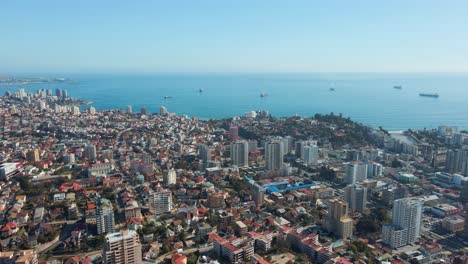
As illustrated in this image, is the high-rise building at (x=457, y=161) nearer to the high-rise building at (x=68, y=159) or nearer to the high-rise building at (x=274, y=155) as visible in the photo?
the high-rise building at (x=274, y=155)

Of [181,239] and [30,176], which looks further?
[30,176]

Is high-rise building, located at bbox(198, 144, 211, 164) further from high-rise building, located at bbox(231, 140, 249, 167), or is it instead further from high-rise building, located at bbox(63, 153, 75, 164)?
high-rise building, located at bbox(63, 153, 75, 164)

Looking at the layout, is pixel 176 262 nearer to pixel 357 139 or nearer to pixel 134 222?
pixel 134 222

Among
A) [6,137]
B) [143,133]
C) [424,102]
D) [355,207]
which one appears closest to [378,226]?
[355,207]

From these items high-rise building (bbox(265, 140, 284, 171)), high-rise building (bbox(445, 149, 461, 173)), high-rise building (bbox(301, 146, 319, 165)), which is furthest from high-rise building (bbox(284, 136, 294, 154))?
high-rise building (bbox(445, 149, 461, 173))

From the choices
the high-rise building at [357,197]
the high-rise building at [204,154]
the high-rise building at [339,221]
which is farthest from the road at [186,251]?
the high-rise building at [204,154]

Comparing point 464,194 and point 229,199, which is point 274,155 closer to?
point 229,199

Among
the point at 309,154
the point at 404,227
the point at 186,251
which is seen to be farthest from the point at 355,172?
the point at 186,251
